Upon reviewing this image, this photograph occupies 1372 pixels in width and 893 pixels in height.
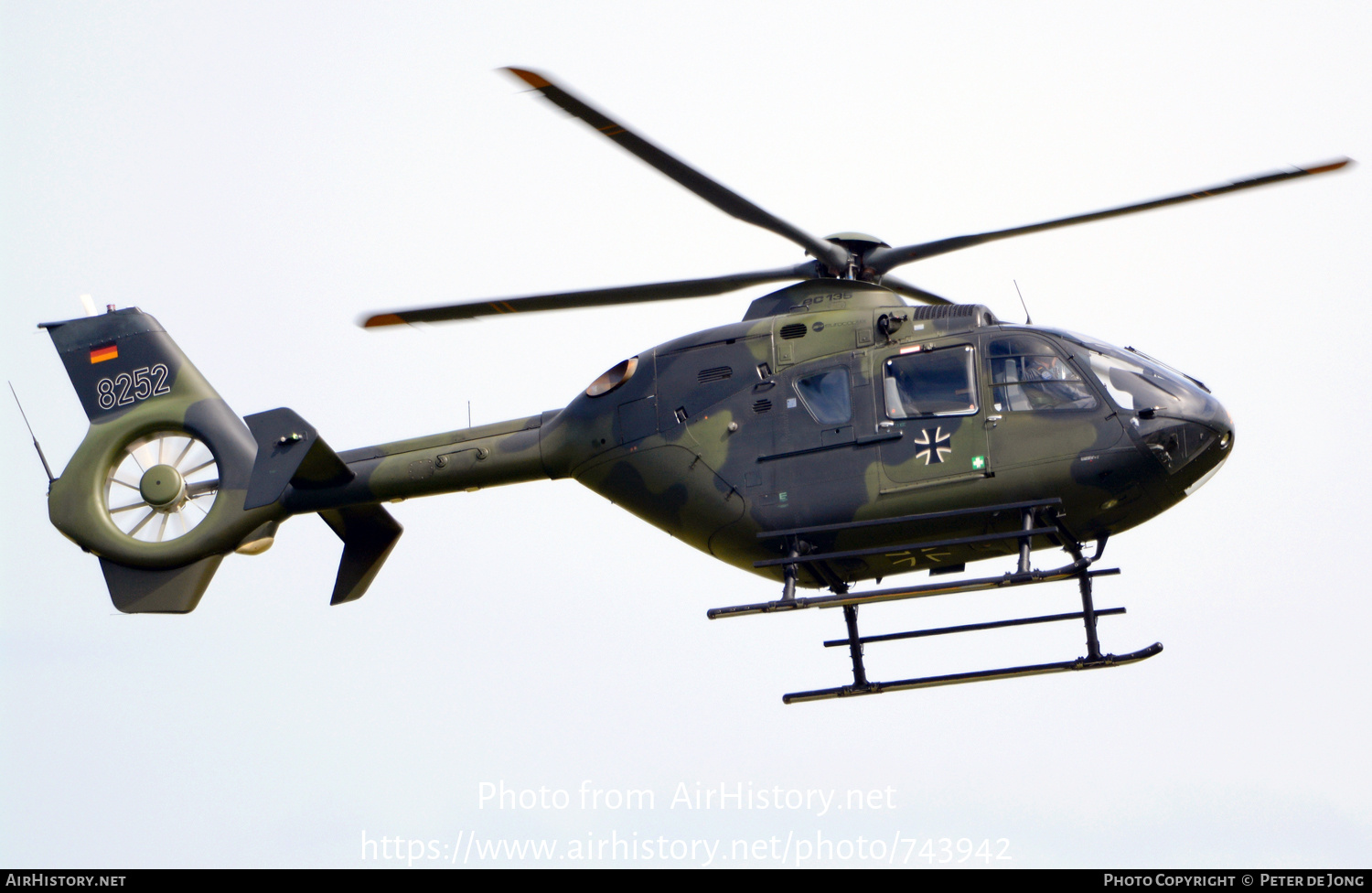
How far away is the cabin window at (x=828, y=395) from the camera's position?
14.6 metres

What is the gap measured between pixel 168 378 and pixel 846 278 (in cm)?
870

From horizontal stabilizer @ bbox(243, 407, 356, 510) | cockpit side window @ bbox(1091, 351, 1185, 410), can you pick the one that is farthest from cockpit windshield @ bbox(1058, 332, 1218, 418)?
horizontal stabilizer @ bbox(243, 407, 356, 510)

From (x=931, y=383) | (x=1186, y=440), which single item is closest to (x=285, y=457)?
(x=931, y=383)

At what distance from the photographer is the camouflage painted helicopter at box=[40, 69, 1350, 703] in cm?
1374

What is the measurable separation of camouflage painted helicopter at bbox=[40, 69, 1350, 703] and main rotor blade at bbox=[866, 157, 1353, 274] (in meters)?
0.02

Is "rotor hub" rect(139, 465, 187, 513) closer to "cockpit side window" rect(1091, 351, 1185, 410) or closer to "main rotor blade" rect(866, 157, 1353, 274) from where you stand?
"main rotor blade" rect(866, 157, 1353, 274)

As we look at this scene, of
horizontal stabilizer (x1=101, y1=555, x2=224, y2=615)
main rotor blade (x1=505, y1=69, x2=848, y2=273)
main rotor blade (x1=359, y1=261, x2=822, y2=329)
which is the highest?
main rotor blade (x1=505, y1=69, x2=848, y2=273)

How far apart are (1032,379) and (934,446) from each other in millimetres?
1076

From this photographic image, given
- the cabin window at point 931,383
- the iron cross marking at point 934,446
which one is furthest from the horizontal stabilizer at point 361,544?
the iron cross marking at point 934,446

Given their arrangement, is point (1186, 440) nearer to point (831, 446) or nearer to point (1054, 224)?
point (1054, 224)

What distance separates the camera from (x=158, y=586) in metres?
18.0

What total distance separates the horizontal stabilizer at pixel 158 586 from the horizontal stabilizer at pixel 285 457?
1452 mm

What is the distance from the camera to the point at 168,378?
1883 centimetres
